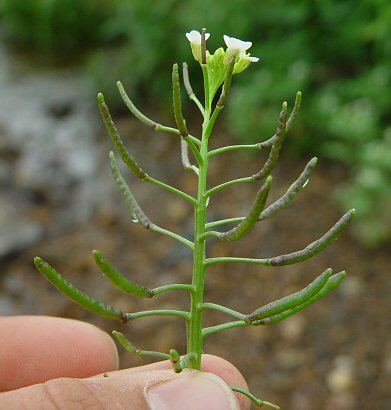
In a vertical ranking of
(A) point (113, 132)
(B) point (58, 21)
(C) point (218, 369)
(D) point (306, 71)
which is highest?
(B) point (58, 21)

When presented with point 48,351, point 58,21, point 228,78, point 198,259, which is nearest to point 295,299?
point 198,259

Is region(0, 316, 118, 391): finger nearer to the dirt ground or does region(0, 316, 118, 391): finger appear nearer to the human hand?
the human hand

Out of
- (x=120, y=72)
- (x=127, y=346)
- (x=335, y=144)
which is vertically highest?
(x=120, y=72)

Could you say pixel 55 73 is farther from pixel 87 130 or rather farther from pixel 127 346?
pixel 127 346

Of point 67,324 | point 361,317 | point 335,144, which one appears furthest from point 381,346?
point 67,324

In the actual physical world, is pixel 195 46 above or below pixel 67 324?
above

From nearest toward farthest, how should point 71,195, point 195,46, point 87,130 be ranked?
1. point 195,46
2. point 71,195
3. point 87,130

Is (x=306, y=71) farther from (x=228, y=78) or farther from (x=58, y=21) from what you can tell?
(x=58, y=21)
